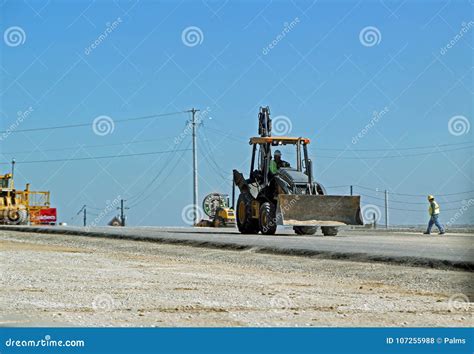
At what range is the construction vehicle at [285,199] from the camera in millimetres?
26406

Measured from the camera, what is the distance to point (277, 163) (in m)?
28.2

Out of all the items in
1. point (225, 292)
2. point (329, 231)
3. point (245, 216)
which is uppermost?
point (245, 216)

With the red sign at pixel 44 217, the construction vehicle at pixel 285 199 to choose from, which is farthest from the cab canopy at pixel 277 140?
the red sign at pixel 44 217

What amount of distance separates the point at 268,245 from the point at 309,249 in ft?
6.40

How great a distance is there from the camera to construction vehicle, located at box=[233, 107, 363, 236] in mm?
26406

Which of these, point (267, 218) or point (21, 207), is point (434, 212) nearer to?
point (267, 218)

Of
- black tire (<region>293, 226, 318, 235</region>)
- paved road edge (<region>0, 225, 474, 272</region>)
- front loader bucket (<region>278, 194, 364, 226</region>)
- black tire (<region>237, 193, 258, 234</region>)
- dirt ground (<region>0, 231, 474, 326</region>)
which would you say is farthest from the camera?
black tire (<region>237, 193, 258, 234</region>)

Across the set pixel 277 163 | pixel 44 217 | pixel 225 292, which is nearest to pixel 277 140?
pixel 277 163

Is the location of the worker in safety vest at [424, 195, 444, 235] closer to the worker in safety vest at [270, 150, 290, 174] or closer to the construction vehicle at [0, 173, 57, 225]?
the worker in safety vest at [270, 150, 290, 174]

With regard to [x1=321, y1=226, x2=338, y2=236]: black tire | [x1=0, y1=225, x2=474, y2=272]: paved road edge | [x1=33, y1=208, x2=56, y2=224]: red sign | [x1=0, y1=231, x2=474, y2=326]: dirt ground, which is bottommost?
[x1=0, y1=231, x2=474, y2=326]: dirt ground

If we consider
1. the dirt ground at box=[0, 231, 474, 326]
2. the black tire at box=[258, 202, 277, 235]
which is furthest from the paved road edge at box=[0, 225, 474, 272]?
the black tire at box=[258, 202, 277, 235]

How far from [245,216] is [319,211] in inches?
125

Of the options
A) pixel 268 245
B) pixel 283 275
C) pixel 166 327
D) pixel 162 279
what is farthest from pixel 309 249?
pixel 166 327
